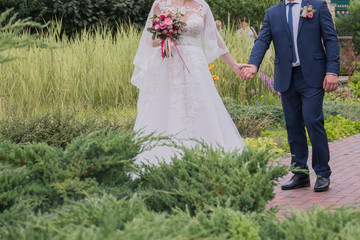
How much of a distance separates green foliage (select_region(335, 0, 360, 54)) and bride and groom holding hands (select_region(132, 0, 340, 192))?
1760 cm

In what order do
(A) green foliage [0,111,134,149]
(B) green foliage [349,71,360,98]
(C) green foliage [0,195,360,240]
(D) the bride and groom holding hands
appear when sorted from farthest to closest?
(B) green foliage [349,71,360,98] < (A) green foliage [0,111,134,149] < (D) the bride and groom holding hands < (C) green foliage [0,195,360,240]

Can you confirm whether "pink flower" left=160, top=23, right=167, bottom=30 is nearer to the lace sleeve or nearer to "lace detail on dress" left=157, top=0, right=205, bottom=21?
"lace detail on dress" left=157, top=0, right=205, bottom=21

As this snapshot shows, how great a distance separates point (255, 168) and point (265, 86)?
26.4ft

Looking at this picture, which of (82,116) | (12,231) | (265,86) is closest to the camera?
(12,231)

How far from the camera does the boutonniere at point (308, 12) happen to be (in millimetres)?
4969

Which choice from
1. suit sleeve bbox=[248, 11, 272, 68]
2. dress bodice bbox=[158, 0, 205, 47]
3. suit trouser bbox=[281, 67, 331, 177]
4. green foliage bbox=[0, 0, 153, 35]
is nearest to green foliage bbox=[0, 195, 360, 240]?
suit trouser bbox=[281, 67, 331, 177]

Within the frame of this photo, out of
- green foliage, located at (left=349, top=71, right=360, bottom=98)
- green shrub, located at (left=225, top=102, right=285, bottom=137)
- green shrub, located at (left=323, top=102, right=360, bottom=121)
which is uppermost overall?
green shrub, located at (left=225, top=102, right=285, bottom=137)

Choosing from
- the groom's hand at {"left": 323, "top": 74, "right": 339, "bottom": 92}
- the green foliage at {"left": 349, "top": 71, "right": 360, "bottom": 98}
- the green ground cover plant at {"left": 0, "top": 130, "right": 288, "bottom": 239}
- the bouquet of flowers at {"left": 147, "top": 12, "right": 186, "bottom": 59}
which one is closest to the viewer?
the green ground cover plant at {"left": 0, "top": 130, "right": 288, "bottom": 239}

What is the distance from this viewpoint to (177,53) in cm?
574

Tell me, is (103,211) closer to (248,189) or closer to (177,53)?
(248,189)

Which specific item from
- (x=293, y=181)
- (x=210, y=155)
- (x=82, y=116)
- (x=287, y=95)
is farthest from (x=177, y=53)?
(x=210, y=155)

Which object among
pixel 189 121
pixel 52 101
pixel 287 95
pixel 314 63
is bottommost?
pixel 52 101

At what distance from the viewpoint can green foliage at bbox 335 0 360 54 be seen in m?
22.2

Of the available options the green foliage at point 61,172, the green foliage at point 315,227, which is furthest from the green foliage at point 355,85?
the green foliage at point 315,227
